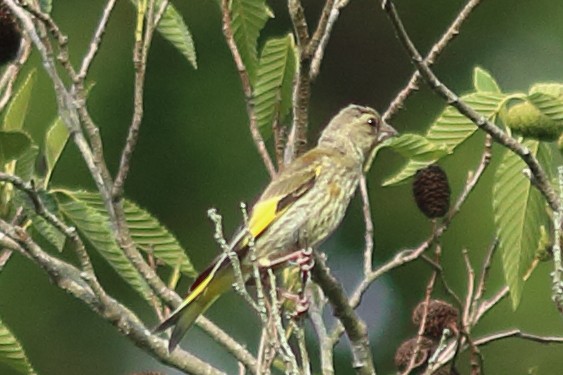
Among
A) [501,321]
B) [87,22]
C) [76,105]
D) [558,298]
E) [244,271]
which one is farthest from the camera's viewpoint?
[87,22]

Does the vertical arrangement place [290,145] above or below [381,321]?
above

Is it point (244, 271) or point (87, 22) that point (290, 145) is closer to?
point (244, 271)

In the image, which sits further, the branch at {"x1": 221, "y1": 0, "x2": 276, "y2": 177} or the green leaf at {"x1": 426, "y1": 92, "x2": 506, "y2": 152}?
the branch at {"x1": 221, "y1": 0, "x2": 276, "y2": 177}

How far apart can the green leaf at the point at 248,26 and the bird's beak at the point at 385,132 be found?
25.8 inches

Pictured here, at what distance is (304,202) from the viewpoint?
4.52 metres

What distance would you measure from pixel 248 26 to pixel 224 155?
5.28 meters

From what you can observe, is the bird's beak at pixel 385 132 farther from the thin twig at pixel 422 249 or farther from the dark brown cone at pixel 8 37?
the dark brown cone at pixel 8 37

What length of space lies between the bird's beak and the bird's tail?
749 millimetres

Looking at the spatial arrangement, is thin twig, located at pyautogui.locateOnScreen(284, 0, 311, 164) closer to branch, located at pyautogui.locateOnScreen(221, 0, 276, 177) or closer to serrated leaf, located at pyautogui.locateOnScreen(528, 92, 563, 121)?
branch, located at pyautogui.locateOnScreen(221, 0, 276, 177)

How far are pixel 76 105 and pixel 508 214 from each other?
89 centimetres

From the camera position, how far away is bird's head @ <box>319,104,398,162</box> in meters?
4.82

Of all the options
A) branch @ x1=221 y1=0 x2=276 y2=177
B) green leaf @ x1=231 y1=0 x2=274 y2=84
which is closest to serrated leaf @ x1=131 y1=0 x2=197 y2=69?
green leaf @ x1=231 y1=0 x2=274 y2=84

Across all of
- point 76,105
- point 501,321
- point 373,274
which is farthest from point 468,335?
point 501,321

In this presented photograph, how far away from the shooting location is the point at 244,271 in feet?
13.9
